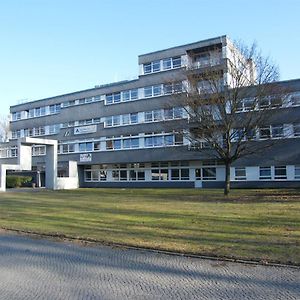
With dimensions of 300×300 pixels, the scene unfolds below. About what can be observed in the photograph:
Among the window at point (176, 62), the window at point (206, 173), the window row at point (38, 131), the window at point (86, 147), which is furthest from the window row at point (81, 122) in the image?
the window at point (206, 173)

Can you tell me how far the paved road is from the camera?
6.13m

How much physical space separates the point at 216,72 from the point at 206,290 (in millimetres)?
26418

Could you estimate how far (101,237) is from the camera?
11.5m

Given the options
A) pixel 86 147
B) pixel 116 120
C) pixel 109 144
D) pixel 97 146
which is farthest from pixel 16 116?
pixel 116 120

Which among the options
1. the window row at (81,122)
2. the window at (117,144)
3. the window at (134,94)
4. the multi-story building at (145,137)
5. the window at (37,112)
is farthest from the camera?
the window at (37,112)

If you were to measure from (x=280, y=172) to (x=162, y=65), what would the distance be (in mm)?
20722

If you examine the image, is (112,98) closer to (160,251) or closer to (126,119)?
(126,119)

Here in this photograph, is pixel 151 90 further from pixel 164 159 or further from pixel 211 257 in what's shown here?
pixel 211 257

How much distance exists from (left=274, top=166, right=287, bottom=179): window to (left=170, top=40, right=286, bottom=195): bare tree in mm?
13751

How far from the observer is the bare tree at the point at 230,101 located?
1168 inches

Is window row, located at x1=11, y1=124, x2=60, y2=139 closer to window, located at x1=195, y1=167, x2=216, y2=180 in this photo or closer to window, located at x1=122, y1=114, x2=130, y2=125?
window, located at x1=122, y1=114, x2=130, y2=125

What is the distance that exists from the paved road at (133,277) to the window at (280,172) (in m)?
37.6

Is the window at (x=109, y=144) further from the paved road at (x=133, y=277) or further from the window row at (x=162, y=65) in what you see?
the paved road at (x=133, y=277)

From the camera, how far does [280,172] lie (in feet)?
146
